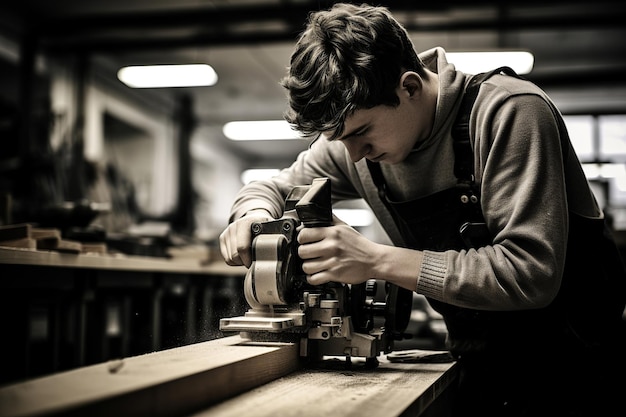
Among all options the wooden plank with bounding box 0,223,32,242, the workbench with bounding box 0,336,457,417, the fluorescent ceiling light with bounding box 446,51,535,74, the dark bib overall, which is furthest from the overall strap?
the fluorescent ceiling light with bounding box 446,51,535,74

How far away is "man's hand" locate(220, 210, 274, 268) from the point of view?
1.79 meters

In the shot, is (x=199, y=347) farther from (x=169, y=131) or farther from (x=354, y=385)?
(x=169, y=131)

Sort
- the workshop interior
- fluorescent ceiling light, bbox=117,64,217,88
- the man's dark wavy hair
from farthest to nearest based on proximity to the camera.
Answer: fluorescent ceiling light, bbox=117,64,217,88
the workshop interior
the man's dark wavy hair

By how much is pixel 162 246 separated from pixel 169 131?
794 cm

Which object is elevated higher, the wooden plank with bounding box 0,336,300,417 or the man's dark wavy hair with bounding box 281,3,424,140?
the man's dark wavy hair with bounding box 281,3,424,140

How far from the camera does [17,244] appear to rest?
9.61 feet

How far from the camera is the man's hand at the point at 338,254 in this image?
1.63 meters

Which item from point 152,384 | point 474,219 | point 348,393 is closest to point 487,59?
point 474,219

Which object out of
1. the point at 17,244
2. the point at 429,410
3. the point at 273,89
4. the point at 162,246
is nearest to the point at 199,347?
the point at 429,410

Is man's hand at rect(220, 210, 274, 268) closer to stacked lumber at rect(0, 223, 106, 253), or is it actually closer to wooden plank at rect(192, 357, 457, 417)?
wooden plank at rect(192, 357, 457, 417)

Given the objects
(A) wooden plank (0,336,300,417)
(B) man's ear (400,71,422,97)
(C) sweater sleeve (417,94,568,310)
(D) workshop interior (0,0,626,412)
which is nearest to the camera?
(A) wooden plank (0,336,300,417)

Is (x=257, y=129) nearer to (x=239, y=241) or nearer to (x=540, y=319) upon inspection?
(x=239, y=241)

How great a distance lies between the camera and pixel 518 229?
61.9 inches

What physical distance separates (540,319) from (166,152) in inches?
442
